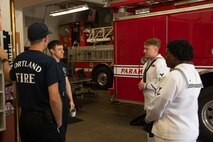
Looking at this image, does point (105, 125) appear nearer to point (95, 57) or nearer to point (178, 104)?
point (178, 104)

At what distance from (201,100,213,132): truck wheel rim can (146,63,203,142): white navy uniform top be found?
102 inches

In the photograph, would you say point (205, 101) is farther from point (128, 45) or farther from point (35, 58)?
point (35, 58)

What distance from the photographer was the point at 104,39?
10820 mm

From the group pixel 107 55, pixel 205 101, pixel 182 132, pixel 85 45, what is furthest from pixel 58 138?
pixel 85 45

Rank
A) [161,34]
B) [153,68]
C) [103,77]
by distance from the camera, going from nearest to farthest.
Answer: [153,68] → [161,34] → [103,77]

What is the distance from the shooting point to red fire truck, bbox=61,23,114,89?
10.4 m

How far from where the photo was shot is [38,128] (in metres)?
2.28

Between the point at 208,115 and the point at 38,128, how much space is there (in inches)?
125

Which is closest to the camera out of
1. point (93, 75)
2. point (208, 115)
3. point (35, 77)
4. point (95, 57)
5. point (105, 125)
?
point (35, 77)

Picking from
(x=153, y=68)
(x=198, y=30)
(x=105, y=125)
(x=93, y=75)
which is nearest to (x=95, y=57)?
(x=93, y=75)

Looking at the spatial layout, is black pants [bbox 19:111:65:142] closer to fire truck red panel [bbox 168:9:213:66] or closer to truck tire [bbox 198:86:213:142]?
truck tire [bbox 198:86:213:142]

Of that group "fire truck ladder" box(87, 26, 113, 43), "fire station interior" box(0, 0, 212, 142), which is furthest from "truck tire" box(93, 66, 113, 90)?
"fire truck ladder" box(87, 26, 113, 43)

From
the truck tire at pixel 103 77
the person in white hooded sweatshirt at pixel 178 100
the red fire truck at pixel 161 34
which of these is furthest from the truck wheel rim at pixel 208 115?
the truck tire at pixel 103 77

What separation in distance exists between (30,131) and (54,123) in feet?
0.68
